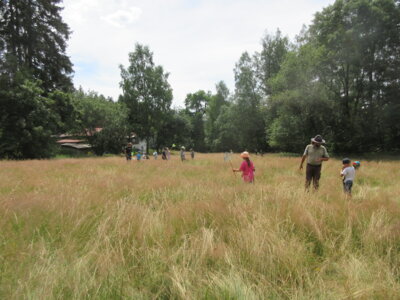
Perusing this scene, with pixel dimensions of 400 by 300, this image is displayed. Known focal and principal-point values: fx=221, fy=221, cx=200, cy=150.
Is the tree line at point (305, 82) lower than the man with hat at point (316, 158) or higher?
higher

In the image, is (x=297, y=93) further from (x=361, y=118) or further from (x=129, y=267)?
(x=129, y=267)

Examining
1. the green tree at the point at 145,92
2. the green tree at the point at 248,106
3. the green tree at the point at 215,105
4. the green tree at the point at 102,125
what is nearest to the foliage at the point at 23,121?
the green tree at the point at 102,125

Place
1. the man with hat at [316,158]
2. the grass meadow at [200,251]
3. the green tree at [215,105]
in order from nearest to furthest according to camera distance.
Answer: the grass meadow at [200,251]
the man with hat at [316,158]
the green tree at [215,105]

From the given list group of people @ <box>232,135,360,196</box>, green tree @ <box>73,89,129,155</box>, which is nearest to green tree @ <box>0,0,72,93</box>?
green tree @ <box>73,89,129,155</box>

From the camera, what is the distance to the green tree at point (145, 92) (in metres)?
36.4

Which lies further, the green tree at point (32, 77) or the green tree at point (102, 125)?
the green tree at point (102, 125)

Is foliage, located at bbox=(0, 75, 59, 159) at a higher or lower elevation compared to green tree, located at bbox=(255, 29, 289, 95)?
lower

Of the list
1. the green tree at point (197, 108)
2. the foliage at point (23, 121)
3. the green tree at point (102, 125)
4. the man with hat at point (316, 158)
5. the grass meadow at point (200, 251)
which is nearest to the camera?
the grass meadow at point (200, 251)

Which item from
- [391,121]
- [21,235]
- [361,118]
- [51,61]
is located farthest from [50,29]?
[391,121]

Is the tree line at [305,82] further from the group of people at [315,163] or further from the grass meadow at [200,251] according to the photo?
the grass meadow at [200,251]

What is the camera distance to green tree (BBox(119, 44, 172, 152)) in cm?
3644

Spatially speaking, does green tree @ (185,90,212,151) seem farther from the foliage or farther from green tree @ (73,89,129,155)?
the foliage

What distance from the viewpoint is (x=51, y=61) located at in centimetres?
2380

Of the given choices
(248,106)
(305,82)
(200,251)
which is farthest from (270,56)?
(200,251)
